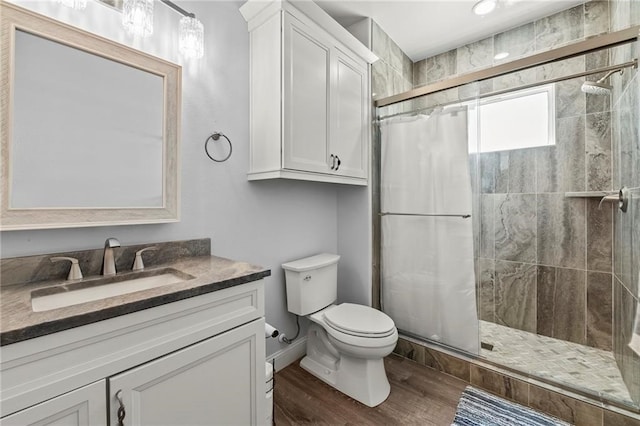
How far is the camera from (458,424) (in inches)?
57.4

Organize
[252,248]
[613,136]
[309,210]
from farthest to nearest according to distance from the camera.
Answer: [309,210], [613,136], [252,248]

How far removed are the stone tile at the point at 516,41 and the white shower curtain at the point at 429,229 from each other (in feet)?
3.49

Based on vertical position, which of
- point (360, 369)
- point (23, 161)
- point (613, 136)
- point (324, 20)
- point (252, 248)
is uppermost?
point (324, 20)

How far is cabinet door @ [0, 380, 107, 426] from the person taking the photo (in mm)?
650

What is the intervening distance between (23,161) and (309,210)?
1506 millimetres

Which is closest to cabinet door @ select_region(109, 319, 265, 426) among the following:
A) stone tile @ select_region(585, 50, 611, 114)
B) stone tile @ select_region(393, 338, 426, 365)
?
stone tile @ select_region(393, 338, 426, 365)

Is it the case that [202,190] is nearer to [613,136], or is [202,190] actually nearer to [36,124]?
[36,124]

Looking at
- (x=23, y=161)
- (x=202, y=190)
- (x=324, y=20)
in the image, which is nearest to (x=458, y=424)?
(x=202, y=190)

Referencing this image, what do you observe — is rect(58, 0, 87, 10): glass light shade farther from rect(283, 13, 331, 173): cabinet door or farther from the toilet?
the toilet

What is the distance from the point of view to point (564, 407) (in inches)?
58.1

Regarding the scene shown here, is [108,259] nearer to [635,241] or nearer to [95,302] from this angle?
[95,302]

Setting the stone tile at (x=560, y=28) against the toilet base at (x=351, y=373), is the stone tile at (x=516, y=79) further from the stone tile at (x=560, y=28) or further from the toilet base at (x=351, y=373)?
the toilet base at (x=351, y=373)

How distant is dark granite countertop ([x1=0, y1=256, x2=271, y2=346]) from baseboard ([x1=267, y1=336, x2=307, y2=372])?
100 centimetres

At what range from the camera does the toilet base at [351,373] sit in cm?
164
